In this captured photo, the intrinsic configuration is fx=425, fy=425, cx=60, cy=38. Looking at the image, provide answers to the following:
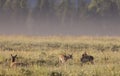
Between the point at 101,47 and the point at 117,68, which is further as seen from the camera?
the point at 101,47

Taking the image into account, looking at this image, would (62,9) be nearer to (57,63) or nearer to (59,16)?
(59,16)

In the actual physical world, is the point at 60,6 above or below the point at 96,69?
above

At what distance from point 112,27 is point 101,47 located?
45820 mm

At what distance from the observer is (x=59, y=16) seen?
77.1 meters

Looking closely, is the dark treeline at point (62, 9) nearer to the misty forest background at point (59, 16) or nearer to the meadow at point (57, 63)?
the misty forest background at point (59, 16)

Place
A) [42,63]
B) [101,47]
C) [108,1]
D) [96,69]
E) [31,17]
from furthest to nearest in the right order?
1. [31,17]
2. [108,1]
3. [101,47]
4. [42,63]
5. [96,69]

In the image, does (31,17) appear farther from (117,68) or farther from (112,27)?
(117,68)

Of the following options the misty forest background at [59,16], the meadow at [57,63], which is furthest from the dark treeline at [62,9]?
the meadow at [57,63]

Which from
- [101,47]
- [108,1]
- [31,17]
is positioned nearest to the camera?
[101,47]

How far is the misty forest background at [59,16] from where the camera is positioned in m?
72.2

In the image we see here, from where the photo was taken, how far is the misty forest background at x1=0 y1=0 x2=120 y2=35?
2842 inches

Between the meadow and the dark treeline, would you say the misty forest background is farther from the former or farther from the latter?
the meadow

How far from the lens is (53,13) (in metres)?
76.8

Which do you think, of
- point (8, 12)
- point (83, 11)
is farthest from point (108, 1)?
point (8, 12)
